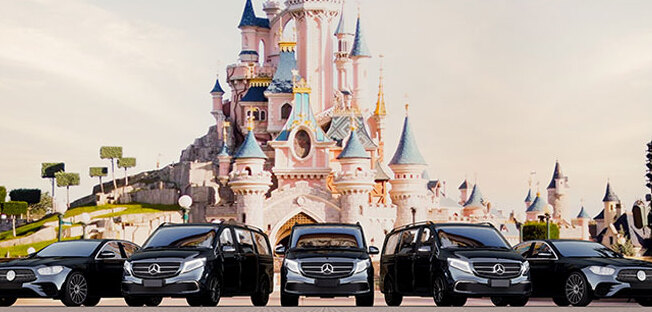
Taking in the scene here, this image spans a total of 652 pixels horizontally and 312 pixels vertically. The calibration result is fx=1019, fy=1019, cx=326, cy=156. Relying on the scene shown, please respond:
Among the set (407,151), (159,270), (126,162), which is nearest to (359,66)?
(407,151)

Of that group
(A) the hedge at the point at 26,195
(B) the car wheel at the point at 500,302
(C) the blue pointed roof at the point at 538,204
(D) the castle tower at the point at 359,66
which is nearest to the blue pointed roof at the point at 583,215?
(C) the blue pointed roof at the point at 538,204

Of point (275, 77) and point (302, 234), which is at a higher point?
Result: point (275, 77)

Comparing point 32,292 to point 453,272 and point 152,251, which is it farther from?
point 453,272

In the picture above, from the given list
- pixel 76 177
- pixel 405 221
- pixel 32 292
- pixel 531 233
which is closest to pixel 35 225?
pixel 76 177

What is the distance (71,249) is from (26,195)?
92.4 metres

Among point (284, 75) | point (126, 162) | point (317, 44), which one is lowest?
point (126, 162)

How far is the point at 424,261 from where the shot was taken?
1988cm

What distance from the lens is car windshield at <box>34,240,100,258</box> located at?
21203 millimetres

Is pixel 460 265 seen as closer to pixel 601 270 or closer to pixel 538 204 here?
pixel 601 270

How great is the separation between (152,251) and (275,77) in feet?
225

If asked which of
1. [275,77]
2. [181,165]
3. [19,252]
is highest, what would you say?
[275,77]

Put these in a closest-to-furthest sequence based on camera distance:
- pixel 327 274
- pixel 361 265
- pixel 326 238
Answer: pixel 327 274 → pixel 361 265 → pixel 326 238

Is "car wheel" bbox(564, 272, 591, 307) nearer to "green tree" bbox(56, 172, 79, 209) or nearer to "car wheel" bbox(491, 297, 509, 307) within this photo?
"car wheel" bbox(491, 297, 509, 307)

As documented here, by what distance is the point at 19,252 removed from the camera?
76062 millimetres
